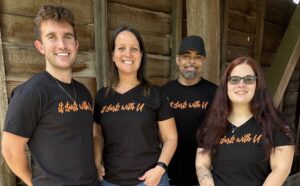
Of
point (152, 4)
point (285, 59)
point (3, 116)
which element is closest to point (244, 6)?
point (285, 59)

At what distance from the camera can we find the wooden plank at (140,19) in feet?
9.14

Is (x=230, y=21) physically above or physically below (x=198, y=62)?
above

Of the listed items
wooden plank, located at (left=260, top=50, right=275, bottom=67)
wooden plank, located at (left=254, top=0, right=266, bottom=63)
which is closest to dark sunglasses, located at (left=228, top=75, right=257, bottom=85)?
wooden plank, located at (left=254, top=0, right=266, bottom=63)

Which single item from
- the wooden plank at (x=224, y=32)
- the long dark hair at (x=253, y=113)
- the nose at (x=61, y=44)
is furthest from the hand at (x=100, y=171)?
the wooden plank at (x=224, y=32)

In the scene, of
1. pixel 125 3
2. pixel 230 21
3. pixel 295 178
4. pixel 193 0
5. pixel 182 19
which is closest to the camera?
pixel 193 0

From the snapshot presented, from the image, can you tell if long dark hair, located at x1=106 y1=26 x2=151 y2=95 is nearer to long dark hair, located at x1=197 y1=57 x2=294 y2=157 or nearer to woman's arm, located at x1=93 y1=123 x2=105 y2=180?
woman's arm, located at x1=93 y1=123 x2=105 y2=180

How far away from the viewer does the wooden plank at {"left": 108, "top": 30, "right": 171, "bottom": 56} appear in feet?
10.0

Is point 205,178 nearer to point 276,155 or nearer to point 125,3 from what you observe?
point 276,155

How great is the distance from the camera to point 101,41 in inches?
105

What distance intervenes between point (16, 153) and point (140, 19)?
73.6 inches

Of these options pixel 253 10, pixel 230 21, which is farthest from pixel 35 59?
pixel 253 10

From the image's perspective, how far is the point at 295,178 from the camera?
15.8 feet

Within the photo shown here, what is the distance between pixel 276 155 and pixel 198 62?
0.94 m

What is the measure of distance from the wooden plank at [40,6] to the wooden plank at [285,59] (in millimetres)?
1895
